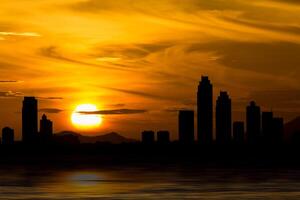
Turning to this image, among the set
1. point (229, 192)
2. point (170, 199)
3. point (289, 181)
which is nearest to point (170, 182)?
point (289, 181)

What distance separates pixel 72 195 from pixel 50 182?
3535 cm

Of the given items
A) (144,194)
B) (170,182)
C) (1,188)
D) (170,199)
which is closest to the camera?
(170,199)

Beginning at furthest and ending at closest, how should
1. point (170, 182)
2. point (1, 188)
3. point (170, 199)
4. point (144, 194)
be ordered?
1. point (170, 182)
2. point (1, 188)
3. point (144, 194)
4. point (170, 199)

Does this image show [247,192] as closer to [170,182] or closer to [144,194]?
[144,194]

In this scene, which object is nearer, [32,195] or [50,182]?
[32,195]

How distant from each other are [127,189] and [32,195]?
656 inches

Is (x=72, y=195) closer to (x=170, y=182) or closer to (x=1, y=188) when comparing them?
(x=1, y=188)

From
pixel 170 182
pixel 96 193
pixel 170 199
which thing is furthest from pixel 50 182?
pixel 170 199

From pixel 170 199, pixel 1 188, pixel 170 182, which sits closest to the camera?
pixel 170 199

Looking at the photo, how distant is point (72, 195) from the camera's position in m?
122

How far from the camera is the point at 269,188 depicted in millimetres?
135250

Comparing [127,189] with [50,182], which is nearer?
[127,189]

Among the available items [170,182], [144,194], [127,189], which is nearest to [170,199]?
[144,194]

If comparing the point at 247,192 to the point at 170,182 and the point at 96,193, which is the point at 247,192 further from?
the point at 170,182
